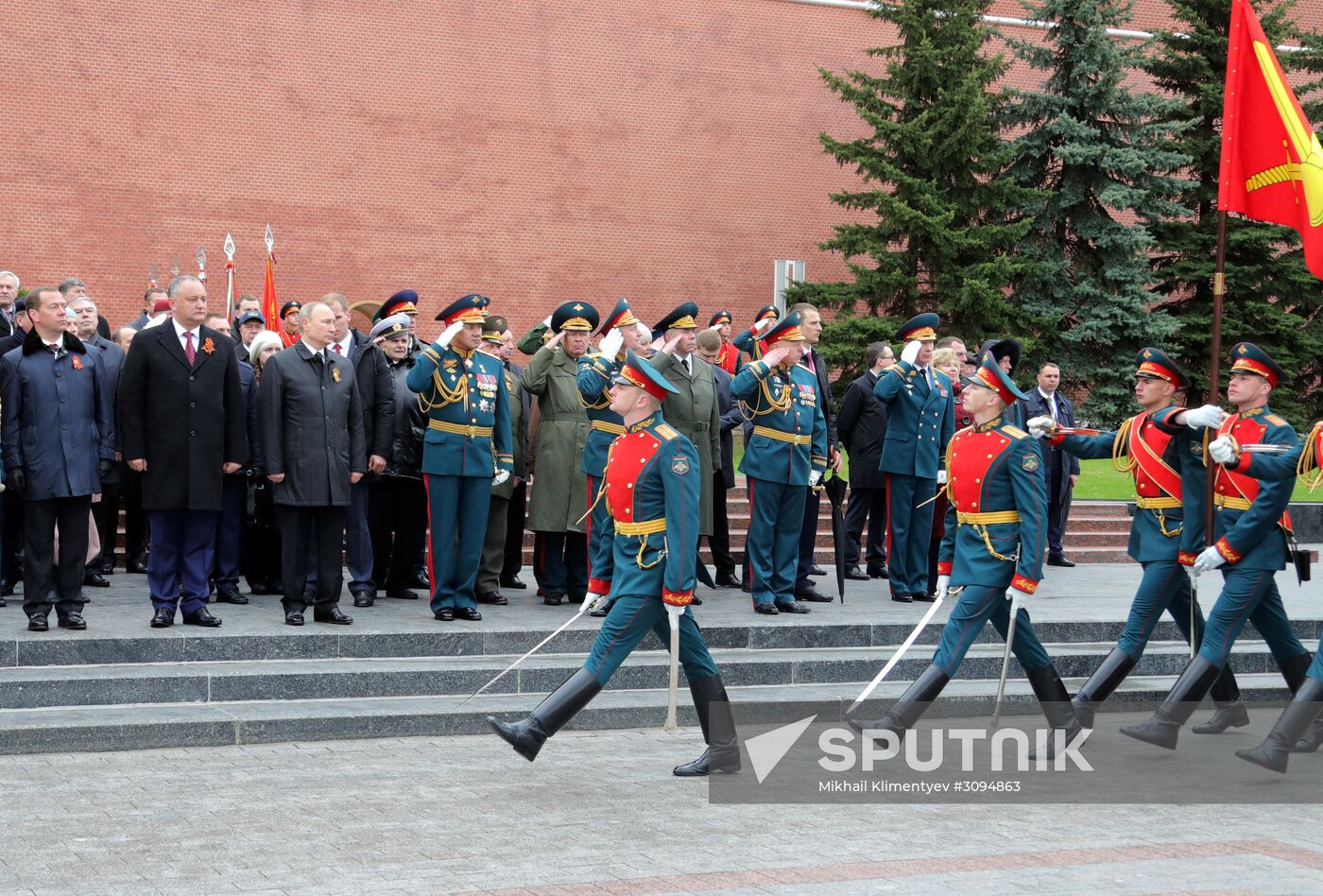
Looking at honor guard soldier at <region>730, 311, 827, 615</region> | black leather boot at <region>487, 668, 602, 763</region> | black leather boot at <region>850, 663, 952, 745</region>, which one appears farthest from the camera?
honor guard soldier at <region>730, 311, 827, 615</region>

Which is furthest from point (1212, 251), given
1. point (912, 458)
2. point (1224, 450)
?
point (1224, 450)

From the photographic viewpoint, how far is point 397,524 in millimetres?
10148

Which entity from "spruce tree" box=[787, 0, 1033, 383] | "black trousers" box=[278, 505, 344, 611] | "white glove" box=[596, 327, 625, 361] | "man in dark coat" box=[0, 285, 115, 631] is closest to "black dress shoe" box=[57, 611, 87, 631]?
"man in dark coat" box=[0, 285, 115, 631]

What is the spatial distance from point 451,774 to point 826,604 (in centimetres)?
429

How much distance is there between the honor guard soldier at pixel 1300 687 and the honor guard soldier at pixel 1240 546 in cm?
13

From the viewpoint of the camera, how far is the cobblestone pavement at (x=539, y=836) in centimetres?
482

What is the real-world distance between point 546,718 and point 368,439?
3.83 m

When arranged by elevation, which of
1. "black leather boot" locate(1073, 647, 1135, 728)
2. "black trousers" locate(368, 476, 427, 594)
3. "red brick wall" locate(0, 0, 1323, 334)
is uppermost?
"red brick wall" locate(0, 0, 1323, 334)

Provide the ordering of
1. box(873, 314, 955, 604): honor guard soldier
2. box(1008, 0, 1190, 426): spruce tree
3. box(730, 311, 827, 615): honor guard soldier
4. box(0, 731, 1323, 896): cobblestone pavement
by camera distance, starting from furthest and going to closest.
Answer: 1. box(1008, 0, 1190, 426): spruce tree
2. box(873, 314, 955, 604): honor guard soldier
3. box(730, 311, 827, 615): honor guard soldier
4. box(0, 731, 1323, 896): cobblestone pavement

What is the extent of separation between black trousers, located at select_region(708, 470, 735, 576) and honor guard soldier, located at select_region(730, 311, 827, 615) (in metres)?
1.02

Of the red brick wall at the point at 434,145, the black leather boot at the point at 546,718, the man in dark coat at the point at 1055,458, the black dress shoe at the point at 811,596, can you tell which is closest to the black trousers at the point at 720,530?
the black dress shoe at the point at 811,596

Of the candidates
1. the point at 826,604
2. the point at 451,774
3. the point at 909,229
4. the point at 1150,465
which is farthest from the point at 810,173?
the point at 451,774

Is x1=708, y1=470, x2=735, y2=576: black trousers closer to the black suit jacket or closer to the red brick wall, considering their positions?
the black suit jacket

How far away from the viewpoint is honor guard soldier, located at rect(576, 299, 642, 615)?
9031mm
